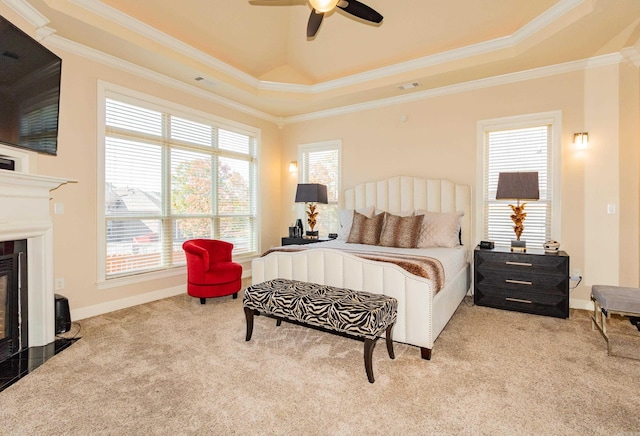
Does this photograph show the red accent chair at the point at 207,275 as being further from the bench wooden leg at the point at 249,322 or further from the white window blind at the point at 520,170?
the white window blind at the point at 520,170

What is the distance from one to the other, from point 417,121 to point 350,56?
4.45 feet

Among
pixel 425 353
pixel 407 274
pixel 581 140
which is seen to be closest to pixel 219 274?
pixel 407 274

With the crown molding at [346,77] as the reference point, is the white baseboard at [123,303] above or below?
below

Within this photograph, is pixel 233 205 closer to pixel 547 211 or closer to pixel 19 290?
pixel 19 290

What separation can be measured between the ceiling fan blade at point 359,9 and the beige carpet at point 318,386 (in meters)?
2.91

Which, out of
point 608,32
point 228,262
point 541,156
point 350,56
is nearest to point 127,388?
point 228,262

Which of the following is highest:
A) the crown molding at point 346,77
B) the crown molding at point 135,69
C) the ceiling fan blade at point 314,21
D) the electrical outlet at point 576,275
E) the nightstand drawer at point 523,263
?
the crown molding at point 346,77

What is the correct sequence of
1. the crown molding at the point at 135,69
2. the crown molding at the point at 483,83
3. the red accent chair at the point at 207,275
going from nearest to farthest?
the crown molding at the point at 135,69 < the crown molding at the point at 483,83 < the red accent chair at the point at 207,275

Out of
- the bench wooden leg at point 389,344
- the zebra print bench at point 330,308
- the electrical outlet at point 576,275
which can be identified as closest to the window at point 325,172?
the zebra print bench at point 330,308

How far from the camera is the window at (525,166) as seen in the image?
397 cm

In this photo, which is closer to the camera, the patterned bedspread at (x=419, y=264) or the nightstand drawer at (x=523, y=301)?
the patterned bedspread at (x=419, y=264)

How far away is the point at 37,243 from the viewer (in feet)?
9.20

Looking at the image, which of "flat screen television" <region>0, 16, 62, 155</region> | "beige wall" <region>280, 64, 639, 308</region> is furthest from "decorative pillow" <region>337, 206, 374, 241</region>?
"flat screen television" <region>0, 16, 62, 155</region>

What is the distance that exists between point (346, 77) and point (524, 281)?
3557mm
